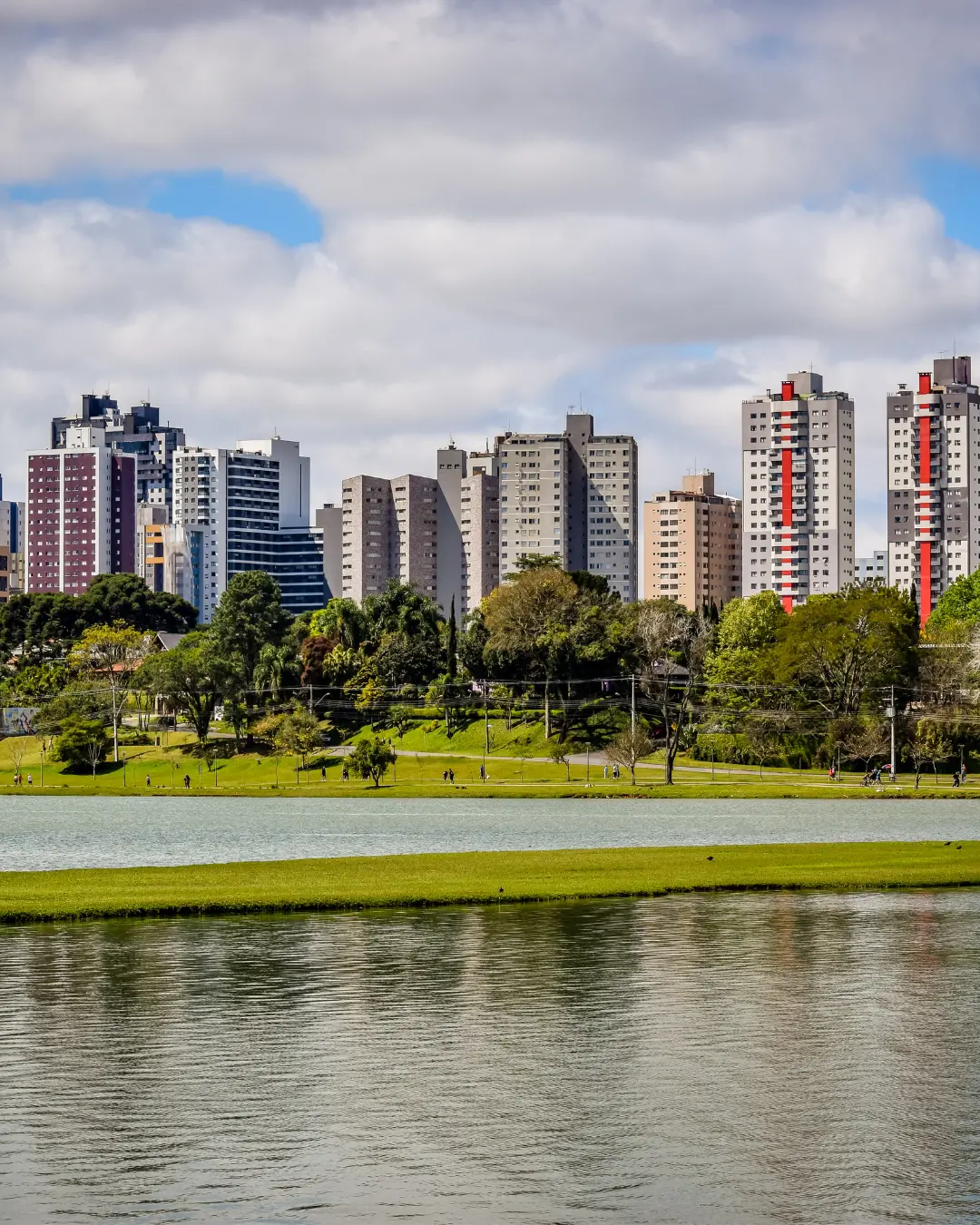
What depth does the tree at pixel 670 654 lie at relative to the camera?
17550cm

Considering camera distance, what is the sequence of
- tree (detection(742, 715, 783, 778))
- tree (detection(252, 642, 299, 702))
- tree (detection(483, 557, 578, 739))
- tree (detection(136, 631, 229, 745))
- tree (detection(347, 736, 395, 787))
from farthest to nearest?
tree (detection(252, 642, 299, 702))
tree (detection(136, 631, 229, 745))
tree (detection(483, 557, 578, 739))
tree (detection(742, 715, 783, 778))
tree (detection(347, 736, 395, 787))

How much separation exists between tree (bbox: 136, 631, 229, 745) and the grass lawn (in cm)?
457

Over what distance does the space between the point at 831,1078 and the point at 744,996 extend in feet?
21.1

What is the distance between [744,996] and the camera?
30.0 meters

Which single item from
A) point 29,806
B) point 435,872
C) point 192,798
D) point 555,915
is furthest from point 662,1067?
point 192,798

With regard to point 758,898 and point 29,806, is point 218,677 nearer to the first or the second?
point 29,806

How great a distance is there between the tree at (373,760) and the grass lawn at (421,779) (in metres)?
1.40

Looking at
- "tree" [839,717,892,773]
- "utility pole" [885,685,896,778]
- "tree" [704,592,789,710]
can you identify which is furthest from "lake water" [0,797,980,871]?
"tree" [704,592,789,710]

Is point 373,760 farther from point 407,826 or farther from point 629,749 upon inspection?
point 407,826

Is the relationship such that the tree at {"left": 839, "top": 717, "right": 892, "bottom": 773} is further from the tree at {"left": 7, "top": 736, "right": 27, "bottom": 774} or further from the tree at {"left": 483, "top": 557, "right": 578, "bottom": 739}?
the tree at {"left": 7, "top": 736, "right": 27, "bottom": 774}

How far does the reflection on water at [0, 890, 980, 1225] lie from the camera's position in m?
18.1

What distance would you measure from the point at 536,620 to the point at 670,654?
15.2 m

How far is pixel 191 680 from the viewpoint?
184 m

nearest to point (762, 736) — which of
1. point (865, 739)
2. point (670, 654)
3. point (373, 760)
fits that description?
point (865, 739)
